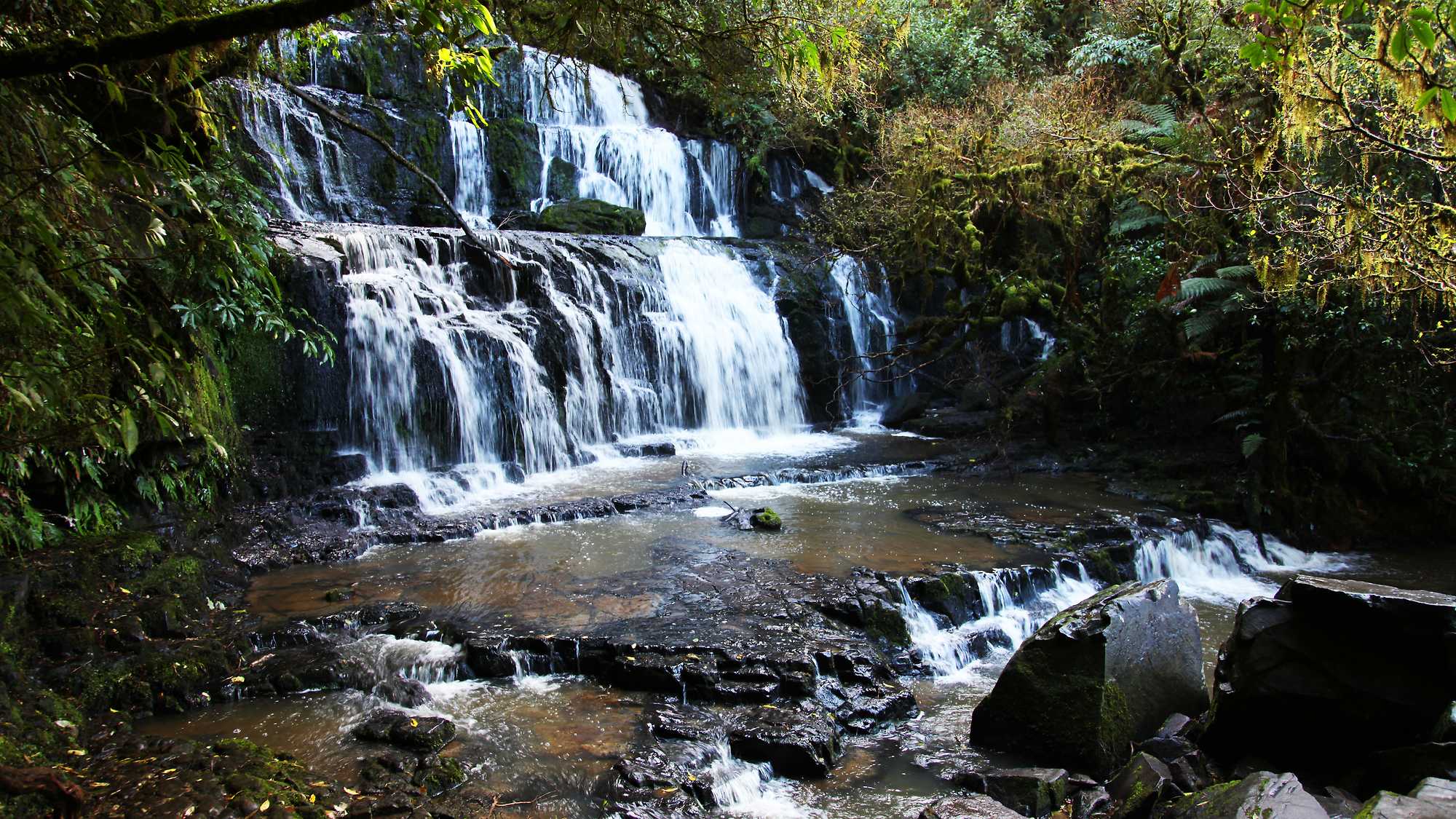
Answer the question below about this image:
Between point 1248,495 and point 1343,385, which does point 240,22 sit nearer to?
point 1248,495

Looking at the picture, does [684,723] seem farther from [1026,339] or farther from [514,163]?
[514,163]

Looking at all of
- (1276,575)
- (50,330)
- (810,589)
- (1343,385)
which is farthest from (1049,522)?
(50,330)

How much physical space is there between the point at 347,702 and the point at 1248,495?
373 inches

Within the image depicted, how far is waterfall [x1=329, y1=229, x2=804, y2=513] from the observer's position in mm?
10484

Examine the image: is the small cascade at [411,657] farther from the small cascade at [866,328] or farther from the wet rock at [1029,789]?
the small cascade at [866,328]

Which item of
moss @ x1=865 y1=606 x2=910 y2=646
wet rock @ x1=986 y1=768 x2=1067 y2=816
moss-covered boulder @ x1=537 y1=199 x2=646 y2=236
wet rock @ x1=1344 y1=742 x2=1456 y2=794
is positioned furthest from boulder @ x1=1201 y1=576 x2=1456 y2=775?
moss-covered boulder @ x1=537 y1=199 x2=646 y2=236

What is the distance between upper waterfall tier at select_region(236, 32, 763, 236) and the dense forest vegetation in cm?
183

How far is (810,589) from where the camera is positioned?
22.8 ft

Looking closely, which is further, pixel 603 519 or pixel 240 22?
pixel 603 519

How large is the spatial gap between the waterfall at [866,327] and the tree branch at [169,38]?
13545 millimetres

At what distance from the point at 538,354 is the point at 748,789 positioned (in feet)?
27.9

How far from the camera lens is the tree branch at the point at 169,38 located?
212 centimetres

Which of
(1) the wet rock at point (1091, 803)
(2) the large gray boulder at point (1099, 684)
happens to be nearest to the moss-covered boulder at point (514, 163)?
(2) the large gray boulder at point (1099, 684)

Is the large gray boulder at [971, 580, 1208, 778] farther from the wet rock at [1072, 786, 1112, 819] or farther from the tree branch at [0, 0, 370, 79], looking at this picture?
the tree branch at [0, 0, 370, 79]
